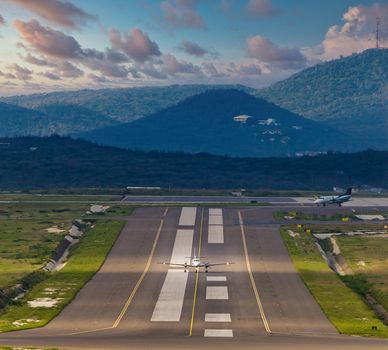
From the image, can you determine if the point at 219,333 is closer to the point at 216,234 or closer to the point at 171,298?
the point at 171,298

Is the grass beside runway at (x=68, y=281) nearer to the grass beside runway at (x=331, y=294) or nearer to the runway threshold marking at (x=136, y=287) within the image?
the runway threshold marking at (x=136, y=287)

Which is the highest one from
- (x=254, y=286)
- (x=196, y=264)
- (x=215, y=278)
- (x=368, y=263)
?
(x=196, y=264)

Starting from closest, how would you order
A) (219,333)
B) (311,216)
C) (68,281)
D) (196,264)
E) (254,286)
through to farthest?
(219,333)
(254,286)
(68,281)
(196,264)
(311,216)

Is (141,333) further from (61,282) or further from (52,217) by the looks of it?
(52,217)

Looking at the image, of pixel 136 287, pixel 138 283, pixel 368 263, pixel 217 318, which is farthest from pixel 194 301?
pixel 368 263

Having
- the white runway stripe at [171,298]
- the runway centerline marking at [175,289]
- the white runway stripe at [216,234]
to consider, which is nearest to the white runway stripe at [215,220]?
the white runway stripe at [216,234]

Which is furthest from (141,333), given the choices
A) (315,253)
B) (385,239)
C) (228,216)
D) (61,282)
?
(228,216)
